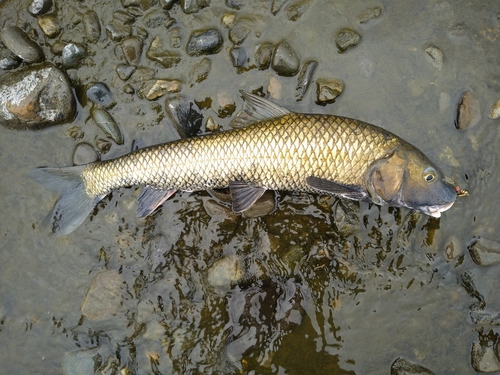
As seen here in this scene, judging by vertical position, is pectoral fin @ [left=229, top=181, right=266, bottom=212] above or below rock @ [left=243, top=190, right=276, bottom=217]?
above

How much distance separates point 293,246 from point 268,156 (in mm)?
1014

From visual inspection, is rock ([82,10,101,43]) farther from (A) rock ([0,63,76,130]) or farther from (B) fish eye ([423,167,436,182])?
(B) fish eye ([423,167,436,182])

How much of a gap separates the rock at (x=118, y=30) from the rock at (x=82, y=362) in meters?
3.18

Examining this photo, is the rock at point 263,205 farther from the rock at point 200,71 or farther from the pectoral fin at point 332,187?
the rock at point 200,71

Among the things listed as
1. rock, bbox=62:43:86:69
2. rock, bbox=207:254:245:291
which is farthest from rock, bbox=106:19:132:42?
rock, bbox=207:254:245:291

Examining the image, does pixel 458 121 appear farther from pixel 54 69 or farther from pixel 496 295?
pixel 54 69

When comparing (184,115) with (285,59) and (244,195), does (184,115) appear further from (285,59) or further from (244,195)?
(285,59)

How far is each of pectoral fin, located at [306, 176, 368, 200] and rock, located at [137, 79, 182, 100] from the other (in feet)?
5.48

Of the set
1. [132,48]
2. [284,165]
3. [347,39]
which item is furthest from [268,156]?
[132,48]

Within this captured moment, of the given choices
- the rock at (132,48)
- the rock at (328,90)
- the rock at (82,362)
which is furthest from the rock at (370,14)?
the rock at (82,362)

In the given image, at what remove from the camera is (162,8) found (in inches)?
155

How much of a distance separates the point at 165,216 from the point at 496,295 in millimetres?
3334

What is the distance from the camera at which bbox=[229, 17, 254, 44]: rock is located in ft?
12.8

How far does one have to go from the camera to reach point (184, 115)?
391 cm
